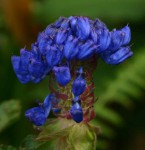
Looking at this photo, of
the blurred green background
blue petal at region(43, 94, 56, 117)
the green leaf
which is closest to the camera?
blue petal at region(43, 94, 56, 117)

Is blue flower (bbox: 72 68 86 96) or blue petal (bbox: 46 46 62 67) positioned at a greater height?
blue petal (bbox: 46 46 62 67)

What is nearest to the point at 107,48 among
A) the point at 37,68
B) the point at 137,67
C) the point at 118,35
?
the point at 118,35

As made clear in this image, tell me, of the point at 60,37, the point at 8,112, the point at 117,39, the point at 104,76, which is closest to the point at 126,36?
the point at 117,39

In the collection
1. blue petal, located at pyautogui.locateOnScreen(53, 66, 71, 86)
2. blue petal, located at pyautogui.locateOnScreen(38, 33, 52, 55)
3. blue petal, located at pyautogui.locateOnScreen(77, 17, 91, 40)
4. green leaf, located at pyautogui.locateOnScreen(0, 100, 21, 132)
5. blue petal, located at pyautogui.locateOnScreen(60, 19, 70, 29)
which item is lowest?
green leaf, located at pyautogui.locateOnScreen(0, 100, 21, 132)

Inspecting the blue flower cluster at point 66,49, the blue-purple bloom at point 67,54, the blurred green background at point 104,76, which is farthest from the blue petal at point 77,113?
the blurred green background at point 104,76

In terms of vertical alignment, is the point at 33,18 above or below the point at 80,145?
above

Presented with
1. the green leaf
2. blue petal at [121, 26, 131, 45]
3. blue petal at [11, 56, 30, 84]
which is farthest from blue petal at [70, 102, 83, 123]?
the green leaf

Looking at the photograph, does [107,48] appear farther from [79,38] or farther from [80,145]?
[80,145]

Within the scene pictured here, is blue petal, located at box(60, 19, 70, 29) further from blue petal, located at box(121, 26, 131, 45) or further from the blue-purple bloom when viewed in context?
blue petal, located at box(121, 26, 131, 45)
